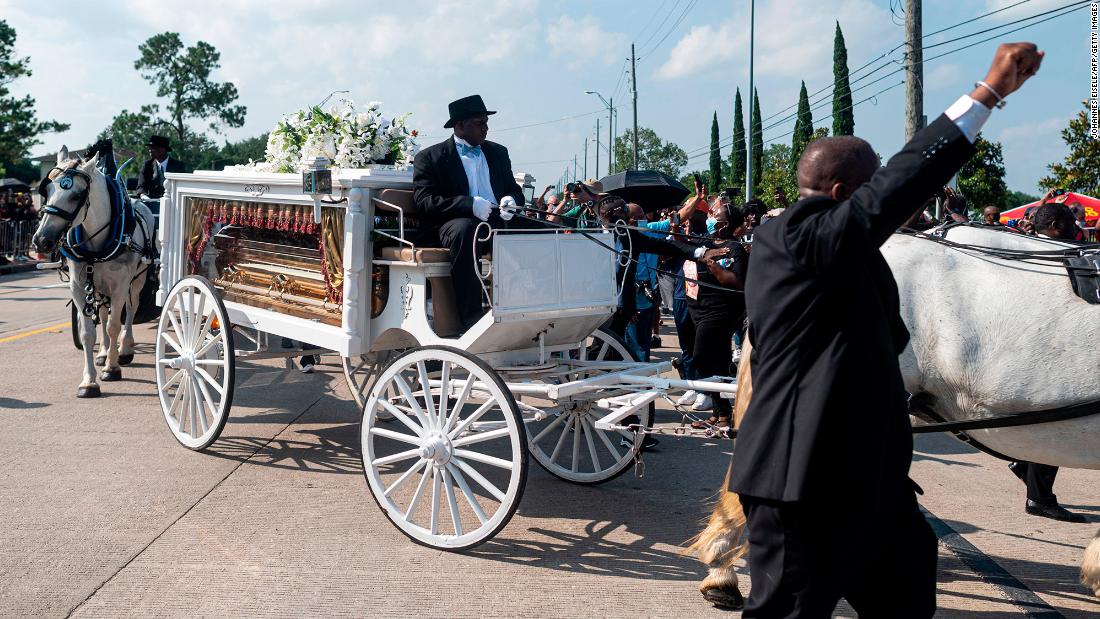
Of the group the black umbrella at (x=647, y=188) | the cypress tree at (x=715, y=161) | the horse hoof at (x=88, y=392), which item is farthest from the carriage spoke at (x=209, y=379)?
the cypress tree at (x=715, y=161)

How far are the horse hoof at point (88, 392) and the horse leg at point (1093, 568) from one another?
26.0 ft

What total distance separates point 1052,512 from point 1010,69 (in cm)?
416

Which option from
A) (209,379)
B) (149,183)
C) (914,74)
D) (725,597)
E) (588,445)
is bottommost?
(725,597)

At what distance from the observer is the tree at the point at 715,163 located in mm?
61906

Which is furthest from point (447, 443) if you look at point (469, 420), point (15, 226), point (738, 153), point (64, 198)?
point (738, 153)

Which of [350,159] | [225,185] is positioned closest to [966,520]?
[350,159]

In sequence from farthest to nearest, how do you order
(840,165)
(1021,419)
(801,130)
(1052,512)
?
(801,130)
(1052,512)
(1021,419)
(840,165)

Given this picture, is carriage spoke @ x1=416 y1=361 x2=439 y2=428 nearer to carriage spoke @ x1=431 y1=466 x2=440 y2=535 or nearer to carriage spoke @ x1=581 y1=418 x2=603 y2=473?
carriage spoke @ x1=431 y1=466 x2=440 y2=535

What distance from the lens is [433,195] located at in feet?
18.5

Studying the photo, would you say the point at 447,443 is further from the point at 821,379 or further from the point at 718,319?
the point at 718,319

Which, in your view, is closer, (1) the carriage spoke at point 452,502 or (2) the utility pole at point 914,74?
(1) the carriage spoke at point 452,502

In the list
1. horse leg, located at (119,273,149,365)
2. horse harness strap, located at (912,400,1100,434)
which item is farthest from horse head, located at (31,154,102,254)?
horse harness strap, located at (912,400,1100,434)

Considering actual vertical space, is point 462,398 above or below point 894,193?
below

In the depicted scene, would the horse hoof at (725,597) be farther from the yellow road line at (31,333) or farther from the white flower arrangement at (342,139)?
the yellow road line at (31,333)
